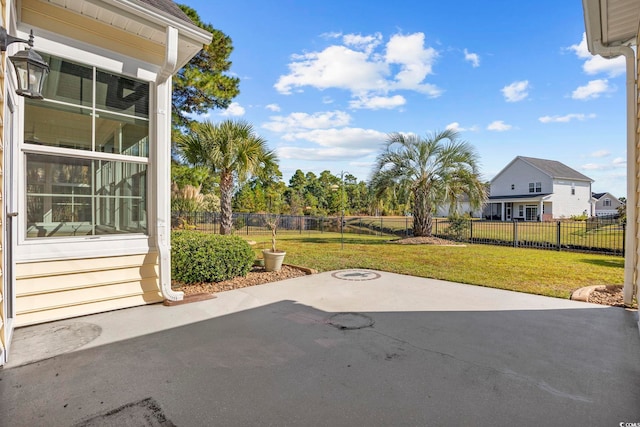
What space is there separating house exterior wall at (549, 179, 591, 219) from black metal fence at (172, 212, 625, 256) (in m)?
12.7

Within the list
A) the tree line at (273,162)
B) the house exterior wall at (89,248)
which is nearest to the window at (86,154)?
the house exterior wall at (89,248)

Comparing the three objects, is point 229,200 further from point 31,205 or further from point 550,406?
point 550,406

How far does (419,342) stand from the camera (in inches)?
120

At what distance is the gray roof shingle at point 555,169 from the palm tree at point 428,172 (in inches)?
794

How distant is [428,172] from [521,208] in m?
22.3

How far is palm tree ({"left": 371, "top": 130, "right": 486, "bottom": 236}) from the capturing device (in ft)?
40.0

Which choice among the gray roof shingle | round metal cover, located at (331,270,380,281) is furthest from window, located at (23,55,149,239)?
the gray roof shingle

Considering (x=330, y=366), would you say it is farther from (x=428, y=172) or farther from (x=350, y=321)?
(x=428, y=172)

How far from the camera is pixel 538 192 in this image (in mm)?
27469

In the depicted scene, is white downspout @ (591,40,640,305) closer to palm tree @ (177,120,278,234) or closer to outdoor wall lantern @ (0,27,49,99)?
outdoor wall lantern @ (0,27,49,99)

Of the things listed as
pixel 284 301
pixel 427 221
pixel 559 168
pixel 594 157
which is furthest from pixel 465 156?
pixel 594 157

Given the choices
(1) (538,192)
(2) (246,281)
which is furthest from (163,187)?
(1) (538,192)

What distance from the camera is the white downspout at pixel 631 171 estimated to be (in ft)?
13.0

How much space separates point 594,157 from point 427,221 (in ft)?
119
